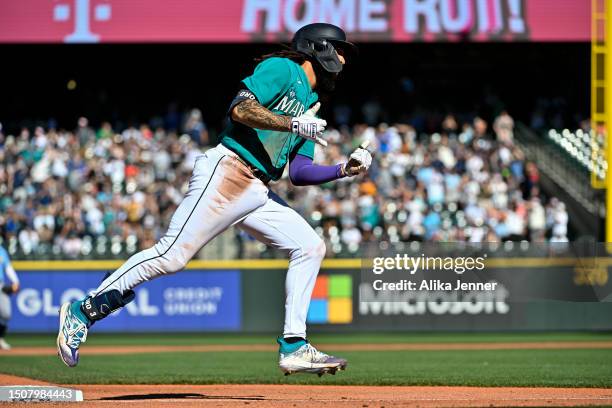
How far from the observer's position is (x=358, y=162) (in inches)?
264

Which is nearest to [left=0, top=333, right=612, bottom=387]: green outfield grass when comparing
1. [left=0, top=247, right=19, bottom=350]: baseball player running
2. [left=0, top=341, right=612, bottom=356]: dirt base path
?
[left=0, top=341, right=612, bottom=356]: dirt base path

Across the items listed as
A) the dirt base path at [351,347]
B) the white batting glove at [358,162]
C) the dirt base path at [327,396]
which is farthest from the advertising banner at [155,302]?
the white batting glove at [358,162]

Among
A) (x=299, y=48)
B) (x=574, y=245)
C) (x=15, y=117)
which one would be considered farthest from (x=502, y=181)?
(x=299, y=48)

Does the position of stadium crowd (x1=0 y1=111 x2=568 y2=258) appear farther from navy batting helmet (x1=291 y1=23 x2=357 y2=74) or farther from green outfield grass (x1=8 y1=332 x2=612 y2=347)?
navy batting helmet (x1=291 y1=23 x2=357 y2=74)

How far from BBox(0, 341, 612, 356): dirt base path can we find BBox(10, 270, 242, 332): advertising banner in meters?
2.33

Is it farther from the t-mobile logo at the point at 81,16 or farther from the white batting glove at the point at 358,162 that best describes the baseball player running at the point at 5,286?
the white batting glove at the point at 358,162

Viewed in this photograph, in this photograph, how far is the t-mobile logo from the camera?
72.4 feet

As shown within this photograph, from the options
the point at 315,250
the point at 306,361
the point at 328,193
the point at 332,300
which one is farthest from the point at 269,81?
the point at 328,193

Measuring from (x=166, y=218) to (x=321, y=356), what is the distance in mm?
13132

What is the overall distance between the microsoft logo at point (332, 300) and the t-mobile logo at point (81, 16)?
25.0 ft

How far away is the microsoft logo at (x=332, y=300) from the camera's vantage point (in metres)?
18.1

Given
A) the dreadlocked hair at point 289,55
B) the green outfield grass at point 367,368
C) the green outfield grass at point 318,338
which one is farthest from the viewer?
the green outfield grass at point 318,338

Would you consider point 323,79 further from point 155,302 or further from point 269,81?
point 155,302

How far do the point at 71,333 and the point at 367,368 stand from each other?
213 inches
